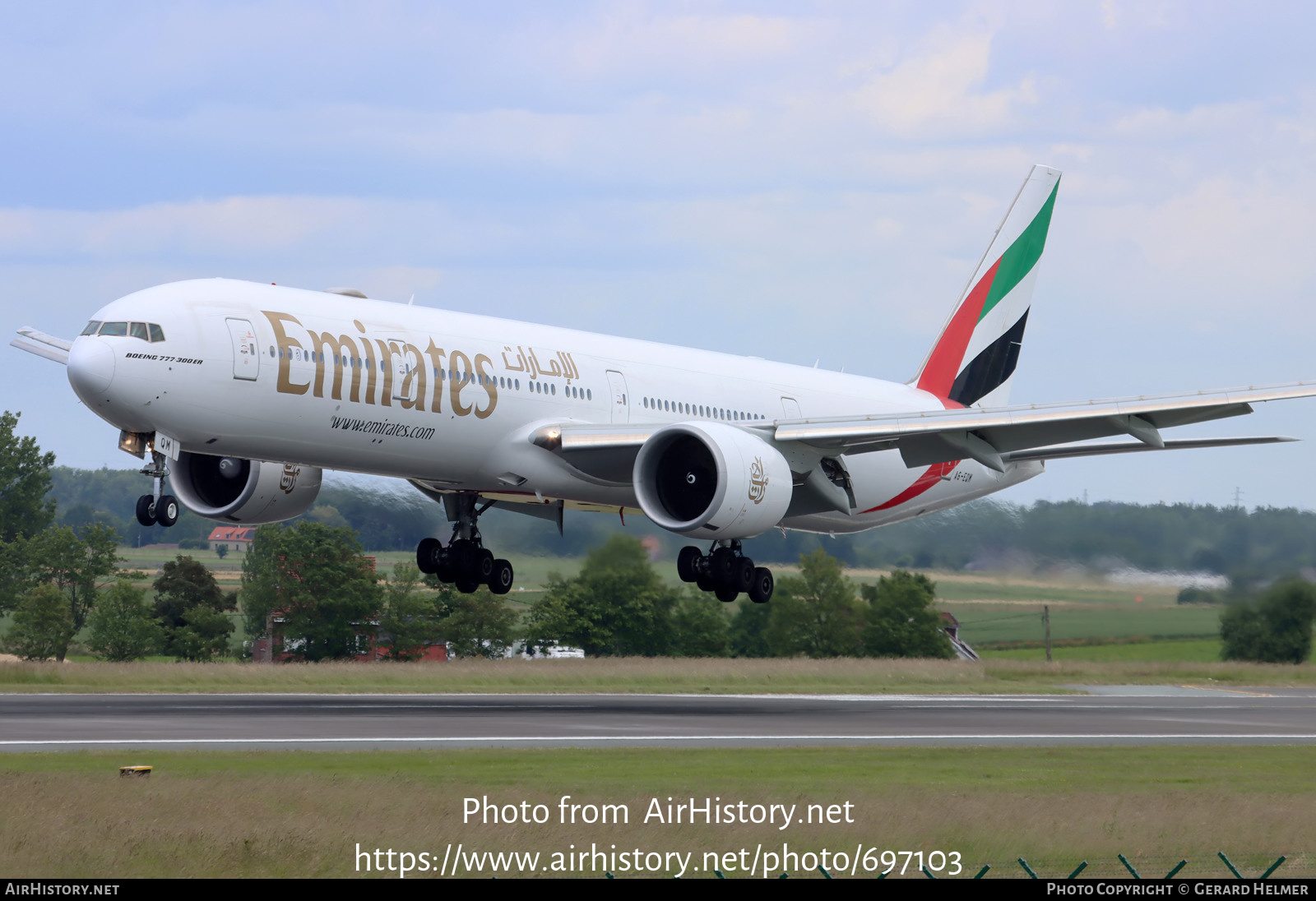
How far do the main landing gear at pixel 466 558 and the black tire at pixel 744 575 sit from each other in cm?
622

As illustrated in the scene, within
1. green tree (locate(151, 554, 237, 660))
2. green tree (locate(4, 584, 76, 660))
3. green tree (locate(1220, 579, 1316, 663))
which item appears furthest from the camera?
green tree (locate(151, 554, 237, 660))

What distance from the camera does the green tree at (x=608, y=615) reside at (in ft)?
167

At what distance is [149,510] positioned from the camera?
86.9 feet

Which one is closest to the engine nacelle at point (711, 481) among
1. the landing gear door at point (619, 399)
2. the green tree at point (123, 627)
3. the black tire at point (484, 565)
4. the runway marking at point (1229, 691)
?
the landing gear door at point (619, 399)

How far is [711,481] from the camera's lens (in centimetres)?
3144

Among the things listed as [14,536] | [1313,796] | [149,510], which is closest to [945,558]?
[1313,796]

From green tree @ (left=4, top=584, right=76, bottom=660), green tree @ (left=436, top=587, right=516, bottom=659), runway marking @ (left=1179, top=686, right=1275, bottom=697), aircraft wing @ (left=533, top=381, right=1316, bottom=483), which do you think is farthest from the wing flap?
green tree @ (left=4, top=584, right=76, bottom=660)

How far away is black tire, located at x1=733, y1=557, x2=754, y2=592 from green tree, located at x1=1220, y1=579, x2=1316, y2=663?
66.7 feet

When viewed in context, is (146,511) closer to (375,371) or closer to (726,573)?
(375,371)

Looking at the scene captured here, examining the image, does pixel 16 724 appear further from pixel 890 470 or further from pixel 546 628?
pixel 546 628

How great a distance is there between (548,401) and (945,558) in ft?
63.0

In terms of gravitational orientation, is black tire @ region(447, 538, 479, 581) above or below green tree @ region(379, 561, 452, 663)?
above

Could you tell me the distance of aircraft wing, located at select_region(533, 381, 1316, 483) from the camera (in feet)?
101

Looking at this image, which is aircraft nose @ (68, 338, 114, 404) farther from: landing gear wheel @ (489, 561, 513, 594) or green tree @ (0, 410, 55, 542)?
green tree @ (0, 410, 55, 542)
